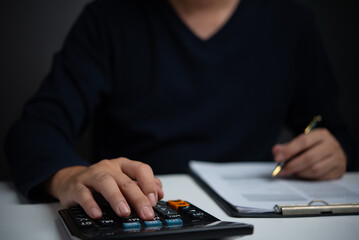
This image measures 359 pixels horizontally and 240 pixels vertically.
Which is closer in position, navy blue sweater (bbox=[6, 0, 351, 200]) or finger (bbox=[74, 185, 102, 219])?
finger (bbox=[74, 185, 102, 219])

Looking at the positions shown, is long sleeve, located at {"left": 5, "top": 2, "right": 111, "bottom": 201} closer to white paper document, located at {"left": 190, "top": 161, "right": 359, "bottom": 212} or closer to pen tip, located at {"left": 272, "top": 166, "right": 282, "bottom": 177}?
white paper document, located at {"left": 190, "top": 161, "right": 359, "bottom": 212}

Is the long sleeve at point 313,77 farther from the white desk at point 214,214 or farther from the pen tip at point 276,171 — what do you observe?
the white desk at point 214,214

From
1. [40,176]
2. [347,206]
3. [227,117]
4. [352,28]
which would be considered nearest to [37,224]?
[40,176]

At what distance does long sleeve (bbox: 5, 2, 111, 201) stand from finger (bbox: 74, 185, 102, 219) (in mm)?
125

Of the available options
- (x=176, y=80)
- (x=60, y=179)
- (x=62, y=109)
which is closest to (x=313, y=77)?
(x=176, y=80)

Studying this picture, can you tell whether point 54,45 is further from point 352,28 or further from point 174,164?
point 352,28

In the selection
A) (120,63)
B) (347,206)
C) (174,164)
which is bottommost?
(174,164)

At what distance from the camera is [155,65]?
3.19ft

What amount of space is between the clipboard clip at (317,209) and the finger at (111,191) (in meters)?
0.20

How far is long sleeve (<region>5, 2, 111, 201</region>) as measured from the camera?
0.59 meters

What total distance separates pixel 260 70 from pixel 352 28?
504 millimetres

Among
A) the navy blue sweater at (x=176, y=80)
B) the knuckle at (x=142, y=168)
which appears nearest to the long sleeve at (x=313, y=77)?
the navy blue sweater at (x=176, y=80)

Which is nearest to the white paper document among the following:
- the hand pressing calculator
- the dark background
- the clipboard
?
the clipboard

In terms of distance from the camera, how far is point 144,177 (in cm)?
47
